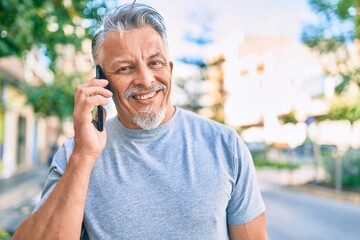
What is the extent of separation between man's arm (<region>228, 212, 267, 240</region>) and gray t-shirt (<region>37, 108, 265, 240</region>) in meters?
0.02

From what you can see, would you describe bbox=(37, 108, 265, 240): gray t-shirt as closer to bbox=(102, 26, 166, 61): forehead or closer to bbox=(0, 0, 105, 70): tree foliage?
bbox=(102, 26, 166, 61): forehead

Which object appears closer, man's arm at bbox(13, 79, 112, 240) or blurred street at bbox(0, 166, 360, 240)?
man's arm at bbox(13, 79, 112, 240)

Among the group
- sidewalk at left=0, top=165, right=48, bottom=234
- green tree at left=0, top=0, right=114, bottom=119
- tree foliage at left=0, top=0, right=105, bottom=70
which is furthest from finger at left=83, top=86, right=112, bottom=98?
sidewalk at left=0, top=165, right=48, bottom=234

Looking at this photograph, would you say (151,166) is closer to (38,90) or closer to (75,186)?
(75,186)

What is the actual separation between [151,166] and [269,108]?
49193 mm

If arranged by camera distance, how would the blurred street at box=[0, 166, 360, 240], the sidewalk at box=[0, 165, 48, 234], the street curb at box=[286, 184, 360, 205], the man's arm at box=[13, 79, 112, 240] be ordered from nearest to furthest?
1. the man's arm at box=[13, 79, 112, 240]
2. the sidewalk at box=[0, 165, 48, 234]
3. the blurred street at box=[0, 166, 360, 240]
4. the street curb at box=[286, 184, 360, 205]

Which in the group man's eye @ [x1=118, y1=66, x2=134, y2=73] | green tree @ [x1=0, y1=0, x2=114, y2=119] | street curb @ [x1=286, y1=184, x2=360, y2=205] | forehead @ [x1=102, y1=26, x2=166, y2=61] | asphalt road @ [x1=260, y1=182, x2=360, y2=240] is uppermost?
green tree @ [x1=0, y1=0, x2=114, y2=119]

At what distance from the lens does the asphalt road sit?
26.9ft

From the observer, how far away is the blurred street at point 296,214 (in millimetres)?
8164

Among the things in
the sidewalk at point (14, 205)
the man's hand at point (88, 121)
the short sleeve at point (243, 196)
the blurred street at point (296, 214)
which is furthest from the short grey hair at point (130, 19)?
the blurred street at point (296, 214)

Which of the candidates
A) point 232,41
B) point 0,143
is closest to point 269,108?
point 232,41

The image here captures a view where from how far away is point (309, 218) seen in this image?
9.90 metres

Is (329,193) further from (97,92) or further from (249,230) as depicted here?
(97,92)

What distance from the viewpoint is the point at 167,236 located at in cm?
153
